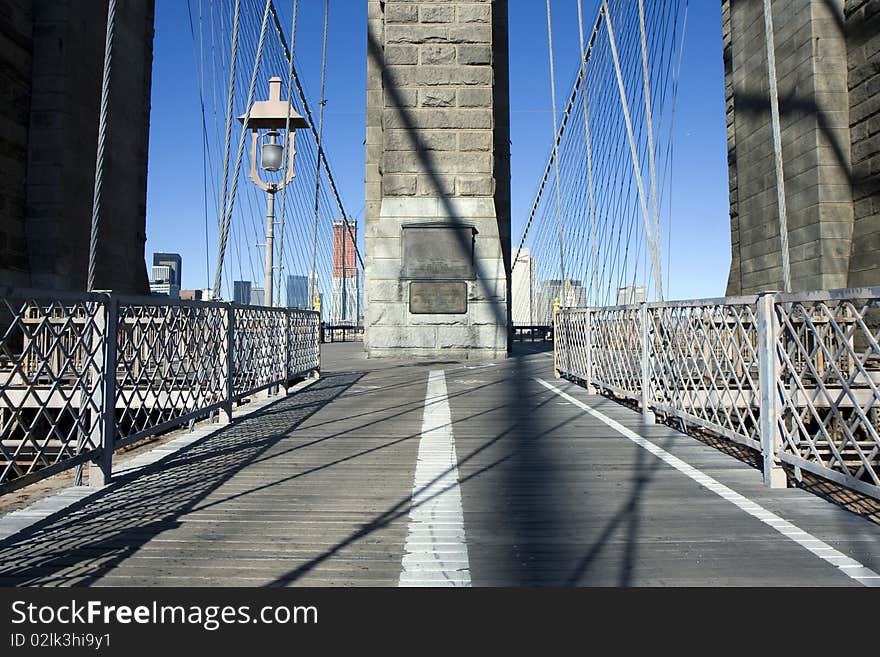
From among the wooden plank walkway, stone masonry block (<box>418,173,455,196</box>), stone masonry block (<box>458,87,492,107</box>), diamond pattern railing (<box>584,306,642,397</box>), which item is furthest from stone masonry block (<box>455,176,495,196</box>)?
the wooden plank walkway

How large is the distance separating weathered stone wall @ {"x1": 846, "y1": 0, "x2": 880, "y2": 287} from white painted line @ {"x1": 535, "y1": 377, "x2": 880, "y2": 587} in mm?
9531

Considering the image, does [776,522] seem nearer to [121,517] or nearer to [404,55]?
[121,517]

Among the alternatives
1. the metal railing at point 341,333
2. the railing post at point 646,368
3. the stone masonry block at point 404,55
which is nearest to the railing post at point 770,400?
the railing post at point 646,368

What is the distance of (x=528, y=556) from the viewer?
252 cm

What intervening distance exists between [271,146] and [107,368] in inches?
359

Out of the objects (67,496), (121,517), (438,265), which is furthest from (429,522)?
(438,265)

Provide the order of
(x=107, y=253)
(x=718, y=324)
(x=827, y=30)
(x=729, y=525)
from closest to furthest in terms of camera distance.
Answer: (x=729, y=525) → (x=718, y=324) → (x=827, y=30) → (x=107, y=253)

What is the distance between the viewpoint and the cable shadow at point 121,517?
2371 mm

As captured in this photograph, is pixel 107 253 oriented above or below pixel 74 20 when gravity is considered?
below

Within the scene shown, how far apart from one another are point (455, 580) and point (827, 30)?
14686mm

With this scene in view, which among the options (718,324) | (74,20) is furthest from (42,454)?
(74,20)

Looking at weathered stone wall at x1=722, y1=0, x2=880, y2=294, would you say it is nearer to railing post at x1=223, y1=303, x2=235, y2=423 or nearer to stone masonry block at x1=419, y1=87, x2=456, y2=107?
stone masonry block at x1=419, y1=87, x2=456, y2=107

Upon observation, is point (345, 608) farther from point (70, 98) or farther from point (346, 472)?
point (70, 98)

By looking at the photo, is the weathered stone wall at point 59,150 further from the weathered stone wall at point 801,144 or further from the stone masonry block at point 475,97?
the weathered stone wall at point 801,144
